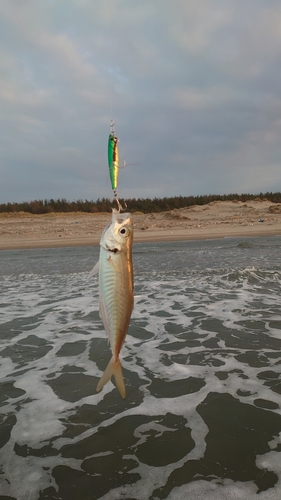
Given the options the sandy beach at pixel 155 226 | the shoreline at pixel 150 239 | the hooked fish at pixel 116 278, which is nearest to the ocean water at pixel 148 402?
the hooked fish at pixel 116 278

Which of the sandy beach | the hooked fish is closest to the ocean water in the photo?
the hooked fish

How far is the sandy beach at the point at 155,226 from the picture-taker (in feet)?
79.2

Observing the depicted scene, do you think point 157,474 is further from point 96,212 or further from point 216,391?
point 96,212

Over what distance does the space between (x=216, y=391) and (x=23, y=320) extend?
4.17 meters

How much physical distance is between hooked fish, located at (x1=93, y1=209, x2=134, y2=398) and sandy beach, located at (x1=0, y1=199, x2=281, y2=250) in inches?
778

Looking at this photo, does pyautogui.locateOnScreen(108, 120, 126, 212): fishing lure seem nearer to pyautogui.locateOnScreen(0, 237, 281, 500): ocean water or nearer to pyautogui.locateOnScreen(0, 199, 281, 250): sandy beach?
pyautogui.locateOnScreen(0, 237, 281, 500): ocean water

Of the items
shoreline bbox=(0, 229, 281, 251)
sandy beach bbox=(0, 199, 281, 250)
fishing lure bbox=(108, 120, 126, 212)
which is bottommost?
shoreline bbox=(0, 229, 281, 251)

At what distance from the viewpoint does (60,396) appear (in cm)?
421

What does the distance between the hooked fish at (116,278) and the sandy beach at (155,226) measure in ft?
64.9

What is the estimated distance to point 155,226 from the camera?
94.9 feet

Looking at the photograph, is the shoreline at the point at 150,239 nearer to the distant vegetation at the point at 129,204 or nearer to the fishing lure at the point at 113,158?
the distant vegetation at the point at 129,204

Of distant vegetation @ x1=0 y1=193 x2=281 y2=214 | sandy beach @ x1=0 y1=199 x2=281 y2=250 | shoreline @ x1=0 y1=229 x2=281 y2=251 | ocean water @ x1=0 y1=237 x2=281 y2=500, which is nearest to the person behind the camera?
ocean water @ x1=0 y1=237 x2=281 y2=500

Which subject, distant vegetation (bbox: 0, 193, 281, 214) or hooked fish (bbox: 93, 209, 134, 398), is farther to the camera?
distant vegetation (bbox: 0, 193, 281, 214)

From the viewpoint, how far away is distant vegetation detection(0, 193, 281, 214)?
3803 cm
